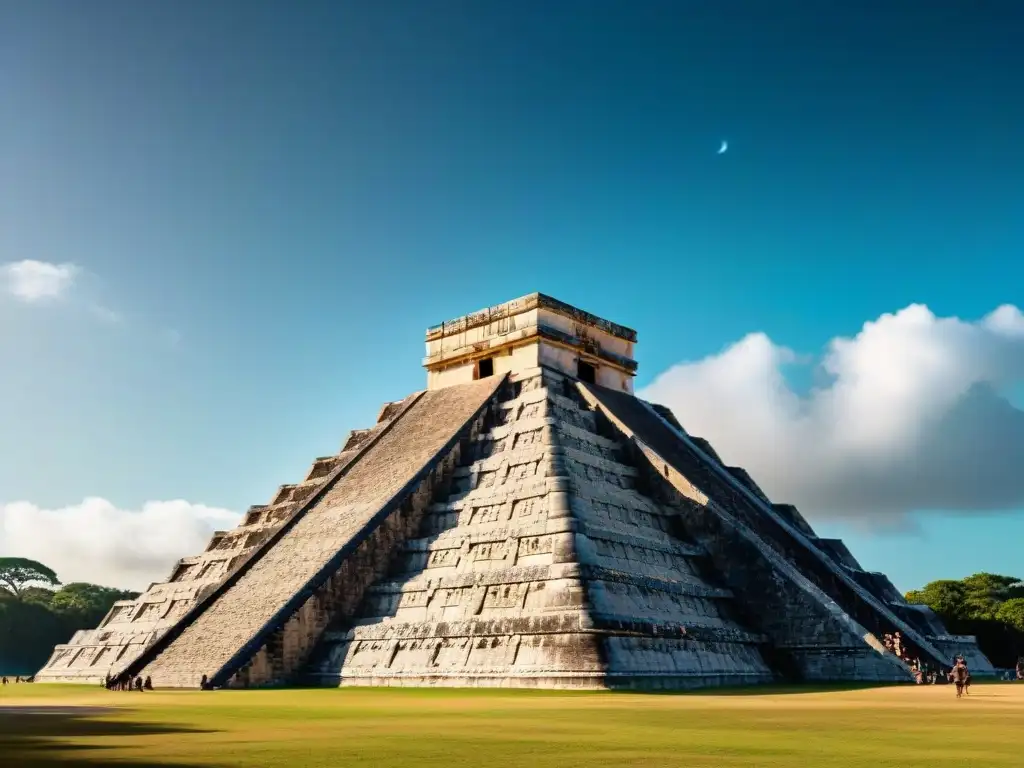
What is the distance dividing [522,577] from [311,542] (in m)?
5.55

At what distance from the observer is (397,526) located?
19.2 metres

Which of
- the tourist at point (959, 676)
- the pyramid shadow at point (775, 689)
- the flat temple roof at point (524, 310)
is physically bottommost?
the pyramid shadow at point (775, 689)

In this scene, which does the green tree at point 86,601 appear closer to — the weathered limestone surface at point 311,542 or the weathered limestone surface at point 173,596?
the weathered limestone surface at point 173,596

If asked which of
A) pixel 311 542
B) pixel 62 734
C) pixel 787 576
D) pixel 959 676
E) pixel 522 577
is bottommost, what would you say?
pixel 62 734

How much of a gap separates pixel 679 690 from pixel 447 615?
4.23 meters

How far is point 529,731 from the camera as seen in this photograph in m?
8.15

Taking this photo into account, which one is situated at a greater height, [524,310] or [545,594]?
[524,310]

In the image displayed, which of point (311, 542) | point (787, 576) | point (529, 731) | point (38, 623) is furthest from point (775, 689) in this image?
point (38, 623)

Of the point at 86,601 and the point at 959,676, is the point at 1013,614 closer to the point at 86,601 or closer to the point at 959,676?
the point at 959,676

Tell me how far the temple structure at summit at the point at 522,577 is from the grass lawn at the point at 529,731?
6.79ft

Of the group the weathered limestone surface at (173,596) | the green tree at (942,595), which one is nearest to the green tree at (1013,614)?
the green tree at (942,595)

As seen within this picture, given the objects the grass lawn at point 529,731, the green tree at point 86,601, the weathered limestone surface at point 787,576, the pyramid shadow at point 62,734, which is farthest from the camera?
the green tree at point 86,601

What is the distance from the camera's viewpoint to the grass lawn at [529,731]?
6324 mm

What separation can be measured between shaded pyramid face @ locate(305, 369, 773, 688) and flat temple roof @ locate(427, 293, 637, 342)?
5.08 meters
